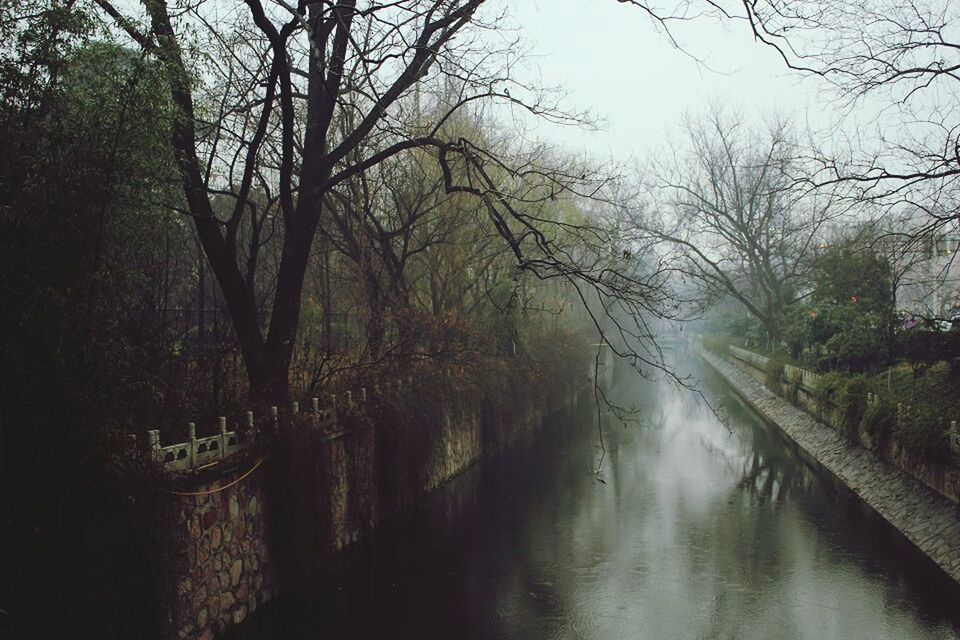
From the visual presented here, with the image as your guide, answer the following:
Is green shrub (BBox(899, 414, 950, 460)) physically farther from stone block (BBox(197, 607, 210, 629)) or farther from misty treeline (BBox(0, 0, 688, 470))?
stone block (BBox(197, 607, 210, 629))

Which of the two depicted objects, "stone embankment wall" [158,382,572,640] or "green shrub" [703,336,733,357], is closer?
"stone embankment wall" [158,382,572,640]

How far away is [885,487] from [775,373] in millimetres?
15918

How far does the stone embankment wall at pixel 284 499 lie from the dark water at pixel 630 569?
431 millimetres

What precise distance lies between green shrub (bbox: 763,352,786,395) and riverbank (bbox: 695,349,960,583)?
112 inches

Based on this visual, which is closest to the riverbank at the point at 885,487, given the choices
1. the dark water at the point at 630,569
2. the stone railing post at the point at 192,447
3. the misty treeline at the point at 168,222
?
the dark water at the point at 630,569

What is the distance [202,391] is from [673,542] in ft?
25.5

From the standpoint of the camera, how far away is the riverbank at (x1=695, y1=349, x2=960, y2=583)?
11648 millimetres

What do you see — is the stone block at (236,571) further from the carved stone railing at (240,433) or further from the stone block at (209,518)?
the carved stone railing at (240,433)

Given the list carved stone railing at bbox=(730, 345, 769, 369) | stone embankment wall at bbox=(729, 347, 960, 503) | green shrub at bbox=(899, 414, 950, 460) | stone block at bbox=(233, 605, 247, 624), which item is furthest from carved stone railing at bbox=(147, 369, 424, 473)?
carved stone railing at bbox=(730, 345, 769, 369)

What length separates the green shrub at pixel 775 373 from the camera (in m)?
29.4

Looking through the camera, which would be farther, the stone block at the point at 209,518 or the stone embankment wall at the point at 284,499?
the stone block at the point at 209,518

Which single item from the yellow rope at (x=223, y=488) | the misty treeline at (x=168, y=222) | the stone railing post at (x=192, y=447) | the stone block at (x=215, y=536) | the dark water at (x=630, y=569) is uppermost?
the misty treeline at (x=168, y=222)

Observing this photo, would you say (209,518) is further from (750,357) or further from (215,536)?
(750,357)

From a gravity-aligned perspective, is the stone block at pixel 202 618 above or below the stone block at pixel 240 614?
above
